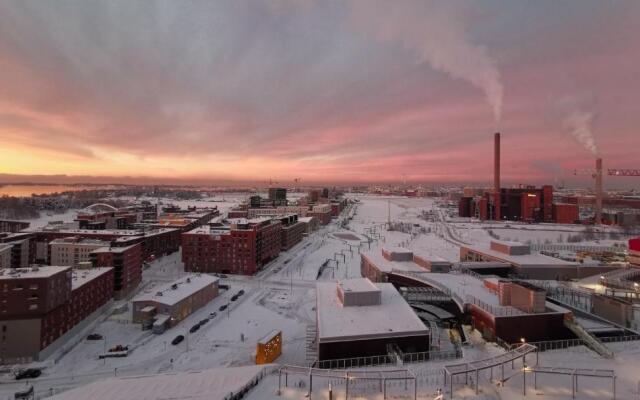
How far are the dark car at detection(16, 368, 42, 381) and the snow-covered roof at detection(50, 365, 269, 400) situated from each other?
819 cm

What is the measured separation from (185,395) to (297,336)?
1290 cm

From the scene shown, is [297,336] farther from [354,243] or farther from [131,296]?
[354,243]

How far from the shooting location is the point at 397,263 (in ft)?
121

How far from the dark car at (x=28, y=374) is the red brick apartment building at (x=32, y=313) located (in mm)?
1799

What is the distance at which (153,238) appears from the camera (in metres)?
49.6

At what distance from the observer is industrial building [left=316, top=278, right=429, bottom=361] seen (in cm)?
1830

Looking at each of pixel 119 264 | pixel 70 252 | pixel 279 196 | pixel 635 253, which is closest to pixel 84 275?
pixel 119 264

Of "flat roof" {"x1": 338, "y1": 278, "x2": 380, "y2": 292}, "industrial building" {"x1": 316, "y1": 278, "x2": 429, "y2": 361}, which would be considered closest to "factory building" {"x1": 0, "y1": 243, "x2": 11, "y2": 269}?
"industrial building" {"x1": 316, "y1": 278, "x2": 429, "y2": 361}

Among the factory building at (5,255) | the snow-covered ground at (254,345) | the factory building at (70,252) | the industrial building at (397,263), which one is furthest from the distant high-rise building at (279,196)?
the factory building at (5,255)

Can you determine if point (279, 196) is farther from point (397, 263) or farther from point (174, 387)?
point (174, 387)

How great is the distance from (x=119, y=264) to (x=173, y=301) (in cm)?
971

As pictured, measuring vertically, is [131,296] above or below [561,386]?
below

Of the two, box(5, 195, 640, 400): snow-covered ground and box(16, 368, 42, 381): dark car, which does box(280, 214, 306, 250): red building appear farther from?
box(16, 368, 42, 381): dark car

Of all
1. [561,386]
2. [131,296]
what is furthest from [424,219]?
[561,386]
